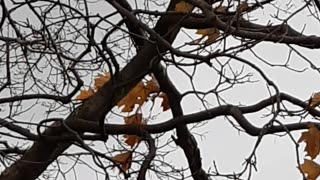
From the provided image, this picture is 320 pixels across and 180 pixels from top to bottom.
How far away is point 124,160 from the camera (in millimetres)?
3977

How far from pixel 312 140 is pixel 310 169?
0.96 feet

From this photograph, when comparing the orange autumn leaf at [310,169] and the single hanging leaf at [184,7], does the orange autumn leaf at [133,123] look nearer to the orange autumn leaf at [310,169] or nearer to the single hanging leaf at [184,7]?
the single hanging leaf at [184,7]

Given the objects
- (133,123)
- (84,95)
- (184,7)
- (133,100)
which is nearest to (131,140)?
(133,123)

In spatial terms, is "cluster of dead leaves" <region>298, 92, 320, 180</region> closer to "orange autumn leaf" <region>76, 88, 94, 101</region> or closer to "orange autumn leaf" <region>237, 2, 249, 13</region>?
"orange autumn leaf" <region>237, 2, 249, 13</region>

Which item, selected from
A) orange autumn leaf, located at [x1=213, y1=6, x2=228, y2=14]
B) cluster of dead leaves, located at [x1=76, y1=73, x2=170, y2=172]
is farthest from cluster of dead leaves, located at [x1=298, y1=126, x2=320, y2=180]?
cluster of dead leaves, located at [x1=76, y1=73, x2=170, y2=172]

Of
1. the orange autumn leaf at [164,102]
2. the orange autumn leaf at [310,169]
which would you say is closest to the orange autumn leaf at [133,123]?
the orange autumn leaf at [164,102]

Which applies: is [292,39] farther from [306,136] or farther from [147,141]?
[147,141]

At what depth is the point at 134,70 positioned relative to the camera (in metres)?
4.54

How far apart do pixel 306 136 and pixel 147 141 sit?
3.42 ft

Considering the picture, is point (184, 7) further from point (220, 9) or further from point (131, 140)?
point (131, 140)

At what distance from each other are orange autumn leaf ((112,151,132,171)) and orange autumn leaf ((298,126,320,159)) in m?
1.03

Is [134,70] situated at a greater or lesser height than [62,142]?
greater

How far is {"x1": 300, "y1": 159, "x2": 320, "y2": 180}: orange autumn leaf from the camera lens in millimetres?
2917

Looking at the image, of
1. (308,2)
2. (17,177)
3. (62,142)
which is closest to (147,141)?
(62,142)
